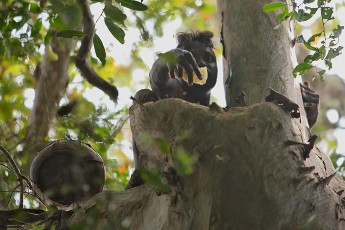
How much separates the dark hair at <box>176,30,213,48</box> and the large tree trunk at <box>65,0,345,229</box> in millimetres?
1531

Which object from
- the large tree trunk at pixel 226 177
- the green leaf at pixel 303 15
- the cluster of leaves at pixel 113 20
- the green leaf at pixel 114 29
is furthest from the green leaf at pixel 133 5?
the green leaf at pixel 303 15

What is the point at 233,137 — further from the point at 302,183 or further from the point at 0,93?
the point at 0,93

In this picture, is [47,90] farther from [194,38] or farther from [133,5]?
[133,5]

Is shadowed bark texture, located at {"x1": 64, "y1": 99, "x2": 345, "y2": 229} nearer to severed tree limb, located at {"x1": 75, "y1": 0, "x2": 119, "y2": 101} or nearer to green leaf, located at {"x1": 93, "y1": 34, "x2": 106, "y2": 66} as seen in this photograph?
green leaf, located at {"x1": 93, "y1": 34, "x2": 106, "y2": 66}

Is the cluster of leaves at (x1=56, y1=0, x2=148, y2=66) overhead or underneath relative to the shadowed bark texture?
overhead

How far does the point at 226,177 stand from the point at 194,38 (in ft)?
7.42

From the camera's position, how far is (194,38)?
484 cm

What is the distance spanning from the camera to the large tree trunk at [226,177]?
2.69m

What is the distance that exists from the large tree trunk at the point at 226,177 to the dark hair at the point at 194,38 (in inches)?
60.3

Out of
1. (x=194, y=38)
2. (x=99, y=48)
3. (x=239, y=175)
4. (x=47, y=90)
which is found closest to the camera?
(x=239, y=175)

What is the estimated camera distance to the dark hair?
4824 mm

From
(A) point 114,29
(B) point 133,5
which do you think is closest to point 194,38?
(B) point 133,5

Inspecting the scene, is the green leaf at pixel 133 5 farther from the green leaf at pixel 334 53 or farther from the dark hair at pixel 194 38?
the dark hair at pixel 194 38

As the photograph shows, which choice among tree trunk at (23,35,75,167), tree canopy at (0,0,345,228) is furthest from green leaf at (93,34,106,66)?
tree trunk at (23,35,75,167)
